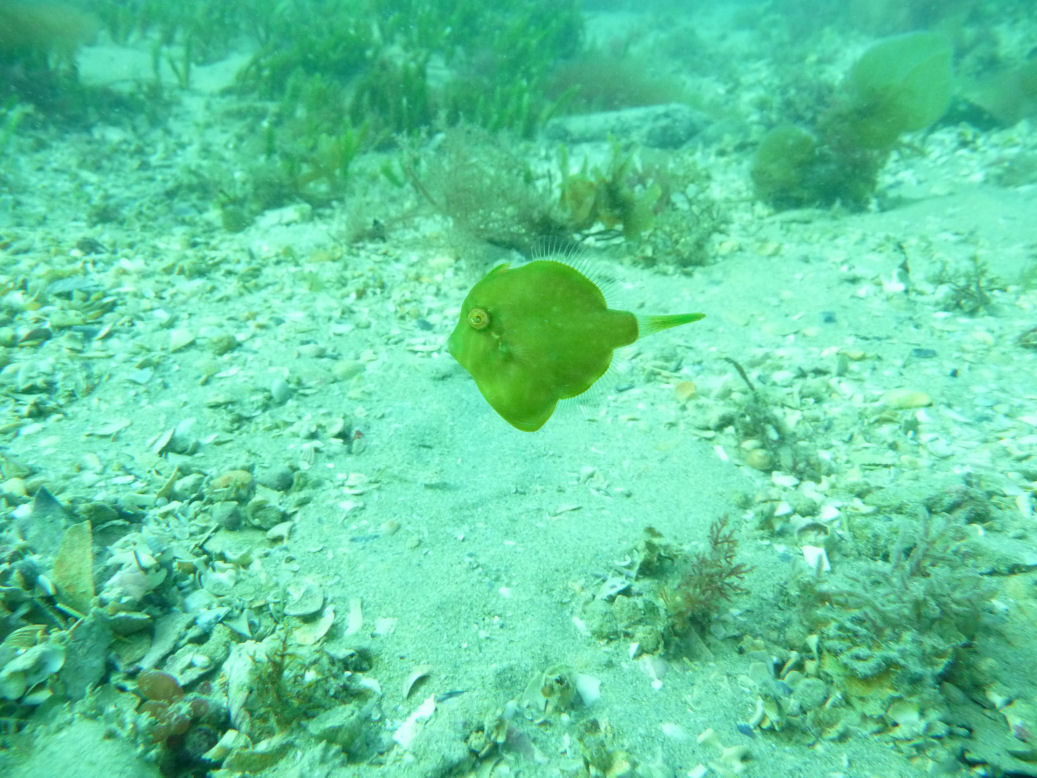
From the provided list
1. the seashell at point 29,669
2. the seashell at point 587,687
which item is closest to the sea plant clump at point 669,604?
the seashell at point 587,687

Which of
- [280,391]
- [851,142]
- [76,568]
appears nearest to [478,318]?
[76,568]

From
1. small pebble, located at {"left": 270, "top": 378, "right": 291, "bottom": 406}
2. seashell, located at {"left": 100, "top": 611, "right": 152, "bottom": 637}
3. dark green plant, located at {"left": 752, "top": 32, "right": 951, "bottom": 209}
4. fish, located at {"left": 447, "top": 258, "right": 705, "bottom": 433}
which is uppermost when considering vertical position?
dark green plant, located at {"left": 752, "top": 32, "right": 951, "bottom": 209}

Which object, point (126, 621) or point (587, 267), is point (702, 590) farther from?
point (126, 621)

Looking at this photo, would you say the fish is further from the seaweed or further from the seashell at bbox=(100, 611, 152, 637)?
the seashell at bbox=(100, 611, 152, 637)

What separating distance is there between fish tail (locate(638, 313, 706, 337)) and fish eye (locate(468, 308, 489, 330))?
60cm

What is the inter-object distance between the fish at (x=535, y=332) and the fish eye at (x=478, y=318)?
0.02 meters

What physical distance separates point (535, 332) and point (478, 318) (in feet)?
0.77

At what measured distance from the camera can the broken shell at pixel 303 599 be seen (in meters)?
2.44

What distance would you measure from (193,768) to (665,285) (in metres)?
4.85

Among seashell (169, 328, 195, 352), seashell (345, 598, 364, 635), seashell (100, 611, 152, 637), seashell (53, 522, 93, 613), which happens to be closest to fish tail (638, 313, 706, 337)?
seashell (345, 598, 364, 635)

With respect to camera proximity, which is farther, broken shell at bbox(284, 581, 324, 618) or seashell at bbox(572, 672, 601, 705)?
broken shell at bbox(284, 581, 324, 618)

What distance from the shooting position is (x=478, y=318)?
1971 mm

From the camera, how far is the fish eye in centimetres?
196

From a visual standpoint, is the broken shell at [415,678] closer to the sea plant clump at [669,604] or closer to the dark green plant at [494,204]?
the sea plant clump at [669,604]
